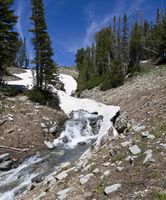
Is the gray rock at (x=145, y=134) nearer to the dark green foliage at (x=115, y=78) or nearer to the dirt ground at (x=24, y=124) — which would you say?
the dirt ground at (x=24, y=124)

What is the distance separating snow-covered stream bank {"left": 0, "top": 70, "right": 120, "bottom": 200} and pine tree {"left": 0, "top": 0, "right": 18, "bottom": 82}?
27.2 ft

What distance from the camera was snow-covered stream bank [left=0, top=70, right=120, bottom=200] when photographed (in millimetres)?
14625

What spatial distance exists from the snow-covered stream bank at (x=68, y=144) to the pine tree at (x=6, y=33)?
829cm

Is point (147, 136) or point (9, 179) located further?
point (9, 179)

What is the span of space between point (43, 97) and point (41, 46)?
658 centimetres

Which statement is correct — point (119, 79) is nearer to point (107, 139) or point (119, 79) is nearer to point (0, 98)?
point (0, 98)

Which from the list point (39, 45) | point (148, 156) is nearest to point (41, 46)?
point (39, 45)

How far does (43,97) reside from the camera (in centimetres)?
2958

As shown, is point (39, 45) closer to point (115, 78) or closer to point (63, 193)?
point (115, 78)

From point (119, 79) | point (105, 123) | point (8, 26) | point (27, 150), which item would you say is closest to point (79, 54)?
point (119, 79)

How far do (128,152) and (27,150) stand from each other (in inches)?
377

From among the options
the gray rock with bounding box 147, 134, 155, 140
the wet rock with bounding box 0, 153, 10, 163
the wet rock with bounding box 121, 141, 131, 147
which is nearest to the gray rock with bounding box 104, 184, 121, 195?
the wet rock with bounding box 121, 141, 131, 147

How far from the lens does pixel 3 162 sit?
17.1 meters

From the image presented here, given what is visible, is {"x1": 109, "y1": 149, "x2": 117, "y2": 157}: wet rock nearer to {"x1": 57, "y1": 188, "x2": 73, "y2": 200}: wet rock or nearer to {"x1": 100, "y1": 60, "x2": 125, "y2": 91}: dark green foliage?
{"x1": 57, "y1": 188, "x2": 73, "y2": 200}: wet rock
